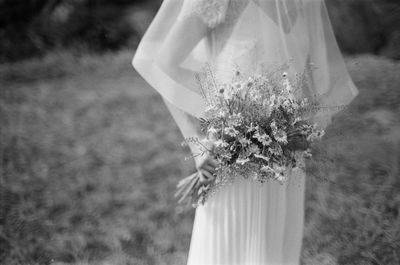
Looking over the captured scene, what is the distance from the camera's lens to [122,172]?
17.1 ft

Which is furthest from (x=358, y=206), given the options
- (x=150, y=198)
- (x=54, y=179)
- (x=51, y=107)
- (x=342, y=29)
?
(x=51, y=107)

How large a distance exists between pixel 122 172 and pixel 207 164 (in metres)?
3.80

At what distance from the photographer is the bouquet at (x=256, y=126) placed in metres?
1.43

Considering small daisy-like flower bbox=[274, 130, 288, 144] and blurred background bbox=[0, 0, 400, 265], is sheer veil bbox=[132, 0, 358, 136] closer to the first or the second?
small daisy-like flower bbox=[274, 130, 288, 144]

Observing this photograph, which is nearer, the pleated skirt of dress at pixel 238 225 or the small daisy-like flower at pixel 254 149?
the small daisy-like flower at pixel 254 149

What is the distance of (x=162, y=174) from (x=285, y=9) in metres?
3.65

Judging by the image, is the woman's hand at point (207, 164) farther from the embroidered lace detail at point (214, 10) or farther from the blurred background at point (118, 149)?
the blurred background at point (118, 149)

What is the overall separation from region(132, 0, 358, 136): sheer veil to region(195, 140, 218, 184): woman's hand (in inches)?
6.2

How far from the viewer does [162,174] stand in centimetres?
511

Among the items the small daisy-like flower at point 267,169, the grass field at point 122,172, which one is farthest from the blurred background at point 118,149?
the small daisy-like flower at point 267,169

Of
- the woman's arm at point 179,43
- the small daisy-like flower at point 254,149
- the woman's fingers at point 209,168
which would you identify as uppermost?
the woman's arm at point 179,43

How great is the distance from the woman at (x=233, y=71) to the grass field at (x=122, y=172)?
5.92ft

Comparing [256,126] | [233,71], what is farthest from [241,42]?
[256,126]

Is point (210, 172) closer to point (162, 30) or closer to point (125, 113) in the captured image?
point (162, 30)
